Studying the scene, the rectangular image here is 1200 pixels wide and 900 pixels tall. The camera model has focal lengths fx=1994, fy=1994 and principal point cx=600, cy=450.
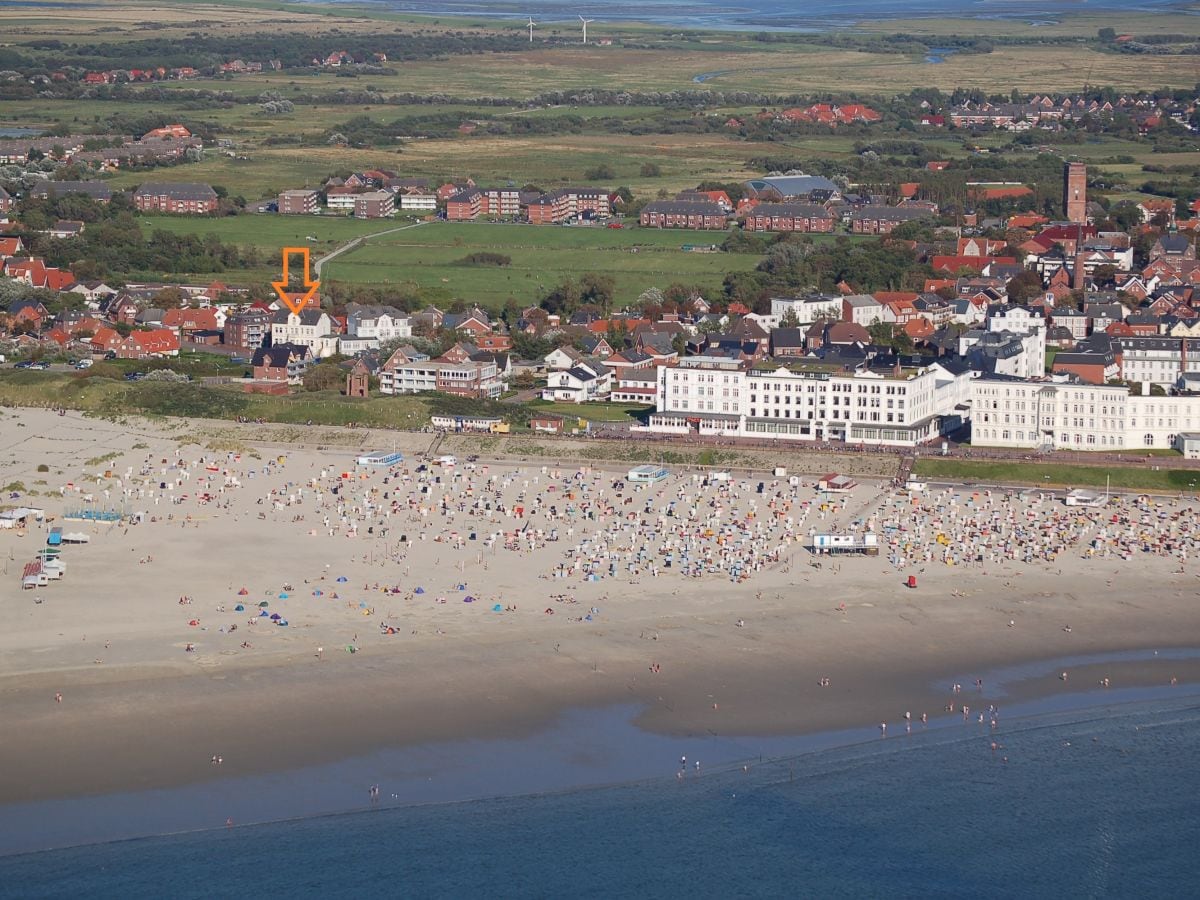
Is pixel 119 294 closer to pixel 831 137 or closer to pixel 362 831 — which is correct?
pixel 362 831

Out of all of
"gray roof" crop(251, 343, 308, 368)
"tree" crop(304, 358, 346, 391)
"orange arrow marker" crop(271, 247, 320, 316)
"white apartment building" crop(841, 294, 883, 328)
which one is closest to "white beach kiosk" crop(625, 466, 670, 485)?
"tree" crop(304, 358, 346, 391)

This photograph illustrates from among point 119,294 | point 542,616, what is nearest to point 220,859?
point 542,616

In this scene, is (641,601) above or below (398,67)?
below

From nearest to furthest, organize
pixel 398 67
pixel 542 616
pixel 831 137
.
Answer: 1. pixel 542 616
2. pixel 831 137
3. pixel 398 67

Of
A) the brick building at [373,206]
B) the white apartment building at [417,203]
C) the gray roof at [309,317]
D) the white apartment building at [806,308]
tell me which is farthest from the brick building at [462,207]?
the gray roof at [309,317]

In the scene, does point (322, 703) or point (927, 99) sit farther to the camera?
point (927, 99)

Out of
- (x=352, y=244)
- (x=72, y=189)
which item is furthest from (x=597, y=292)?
(x=72, y=189)

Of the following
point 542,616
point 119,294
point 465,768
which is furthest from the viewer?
point 119,294

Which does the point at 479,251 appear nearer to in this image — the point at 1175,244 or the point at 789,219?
the point at 789,219
